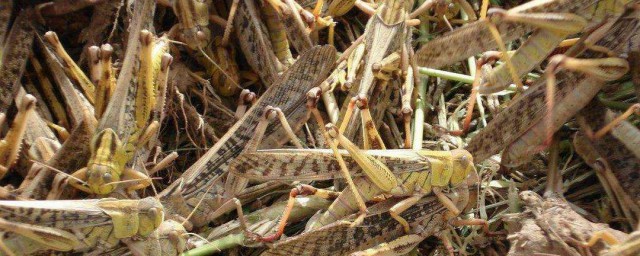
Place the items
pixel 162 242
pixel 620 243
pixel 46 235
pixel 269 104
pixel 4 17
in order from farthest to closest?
pixel 4 17, pixel 269 104, pixel 162 242, pixel 46 235, pixel 620 243

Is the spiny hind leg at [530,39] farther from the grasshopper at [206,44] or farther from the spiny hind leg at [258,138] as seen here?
the grasshopper at [206,44]

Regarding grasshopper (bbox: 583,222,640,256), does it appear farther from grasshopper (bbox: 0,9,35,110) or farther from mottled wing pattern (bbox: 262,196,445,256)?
grasshopper (bbox: 0,9,35,110)

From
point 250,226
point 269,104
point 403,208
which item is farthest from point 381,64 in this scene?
point 250,226

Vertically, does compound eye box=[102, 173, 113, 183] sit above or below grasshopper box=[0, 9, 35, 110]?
below

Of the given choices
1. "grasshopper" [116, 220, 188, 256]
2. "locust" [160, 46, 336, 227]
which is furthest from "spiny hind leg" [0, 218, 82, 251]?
"locust" [160, 46, 336, 227]

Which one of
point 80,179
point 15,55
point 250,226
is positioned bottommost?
point 250,226

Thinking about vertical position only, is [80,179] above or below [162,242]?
above

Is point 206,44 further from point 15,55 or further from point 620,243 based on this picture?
point 620,243
